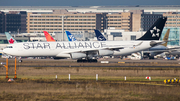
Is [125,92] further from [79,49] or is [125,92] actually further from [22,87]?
[79,49]

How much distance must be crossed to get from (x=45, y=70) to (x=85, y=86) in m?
18.3

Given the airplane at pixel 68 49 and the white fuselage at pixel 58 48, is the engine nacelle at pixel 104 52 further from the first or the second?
the white fuselage at pixel 58 48

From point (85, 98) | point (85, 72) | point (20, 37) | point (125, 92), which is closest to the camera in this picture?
point (85, 98)

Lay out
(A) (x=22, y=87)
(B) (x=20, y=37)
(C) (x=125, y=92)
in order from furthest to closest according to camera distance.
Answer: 1. (B) (x=20, y=37)
2. (A) (x=22, y=87)
3. (C) (x=125, y=92)

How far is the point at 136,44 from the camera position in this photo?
232ft

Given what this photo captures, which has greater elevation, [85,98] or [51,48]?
[51,48]

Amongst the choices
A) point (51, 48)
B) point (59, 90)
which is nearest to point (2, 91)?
point (59, 90)

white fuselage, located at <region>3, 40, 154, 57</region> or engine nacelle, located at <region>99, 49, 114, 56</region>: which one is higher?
white fuselage, located at <region>3, 40, 154, 57</region>

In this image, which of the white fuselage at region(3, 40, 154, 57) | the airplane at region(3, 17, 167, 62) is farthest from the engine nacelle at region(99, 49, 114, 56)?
the white fuselage at region(3, 40, 154, 57)

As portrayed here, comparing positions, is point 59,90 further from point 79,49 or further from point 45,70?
point 79,49

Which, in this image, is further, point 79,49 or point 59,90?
point 79,49

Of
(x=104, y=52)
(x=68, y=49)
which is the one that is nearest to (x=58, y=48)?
(x=68, y=49)

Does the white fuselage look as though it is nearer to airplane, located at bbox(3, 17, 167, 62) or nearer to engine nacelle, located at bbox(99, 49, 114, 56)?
airplane, located at bbox(3, 17, 167, 62)

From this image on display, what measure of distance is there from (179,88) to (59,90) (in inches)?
453
